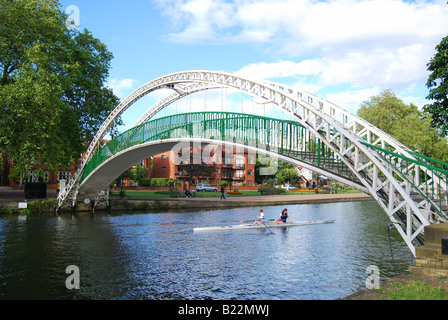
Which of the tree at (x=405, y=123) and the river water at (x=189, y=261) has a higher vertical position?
the tree at (x=405, y=123)

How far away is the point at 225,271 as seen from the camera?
49.1 feet

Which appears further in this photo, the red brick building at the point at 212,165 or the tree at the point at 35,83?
the red brick building at the point at 212,165

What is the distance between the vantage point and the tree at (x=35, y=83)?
1175 inches

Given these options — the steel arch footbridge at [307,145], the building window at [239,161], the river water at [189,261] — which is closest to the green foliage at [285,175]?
the building window at [239,161]

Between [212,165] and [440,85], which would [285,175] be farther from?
[440,85]

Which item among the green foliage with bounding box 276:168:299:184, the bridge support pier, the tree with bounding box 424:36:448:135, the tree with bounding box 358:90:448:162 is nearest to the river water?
the bridge support pier

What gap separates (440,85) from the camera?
57.2 ft

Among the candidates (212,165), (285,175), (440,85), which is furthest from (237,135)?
(285,175)

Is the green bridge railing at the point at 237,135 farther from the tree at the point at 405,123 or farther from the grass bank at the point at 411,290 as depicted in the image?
the tree at the point at 405,123

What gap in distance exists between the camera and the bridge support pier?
10148mm

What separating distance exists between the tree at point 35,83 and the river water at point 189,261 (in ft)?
24.7
